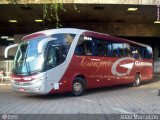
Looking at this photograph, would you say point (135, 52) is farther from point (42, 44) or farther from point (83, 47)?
point (42, 44)

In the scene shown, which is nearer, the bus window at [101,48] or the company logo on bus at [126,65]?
the bus window at [101,48]

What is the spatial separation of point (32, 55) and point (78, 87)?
2.79 meters

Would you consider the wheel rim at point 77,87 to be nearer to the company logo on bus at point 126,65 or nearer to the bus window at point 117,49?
the company logo on bus at point 126,65

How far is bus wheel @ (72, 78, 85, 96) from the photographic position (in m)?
18.2

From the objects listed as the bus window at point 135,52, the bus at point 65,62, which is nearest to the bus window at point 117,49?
the bus at point 65,62

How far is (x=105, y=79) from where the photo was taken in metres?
20.8

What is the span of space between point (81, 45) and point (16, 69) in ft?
10.7

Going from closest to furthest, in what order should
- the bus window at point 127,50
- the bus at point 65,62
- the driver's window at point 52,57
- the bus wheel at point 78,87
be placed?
the bus at point 65,62, the driver's window at point 52,57, the bus wheel at point 78,87, the bus window at point 127,50

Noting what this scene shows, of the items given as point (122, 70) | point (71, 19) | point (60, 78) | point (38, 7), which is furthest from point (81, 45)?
point (71, 19)

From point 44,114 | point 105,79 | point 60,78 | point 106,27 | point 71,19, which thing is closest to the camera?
point 44,114

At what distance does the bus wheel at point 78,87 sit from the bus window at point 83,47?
4.24 ft

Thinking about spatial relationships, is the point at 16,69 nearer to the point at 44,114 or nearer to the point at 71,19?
the point at 44,114

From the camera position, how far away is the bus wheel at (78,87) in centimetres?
1822

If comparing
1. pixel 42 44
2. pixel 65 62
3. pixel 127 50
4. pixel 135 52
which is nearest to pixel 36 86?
pixel 42 44
